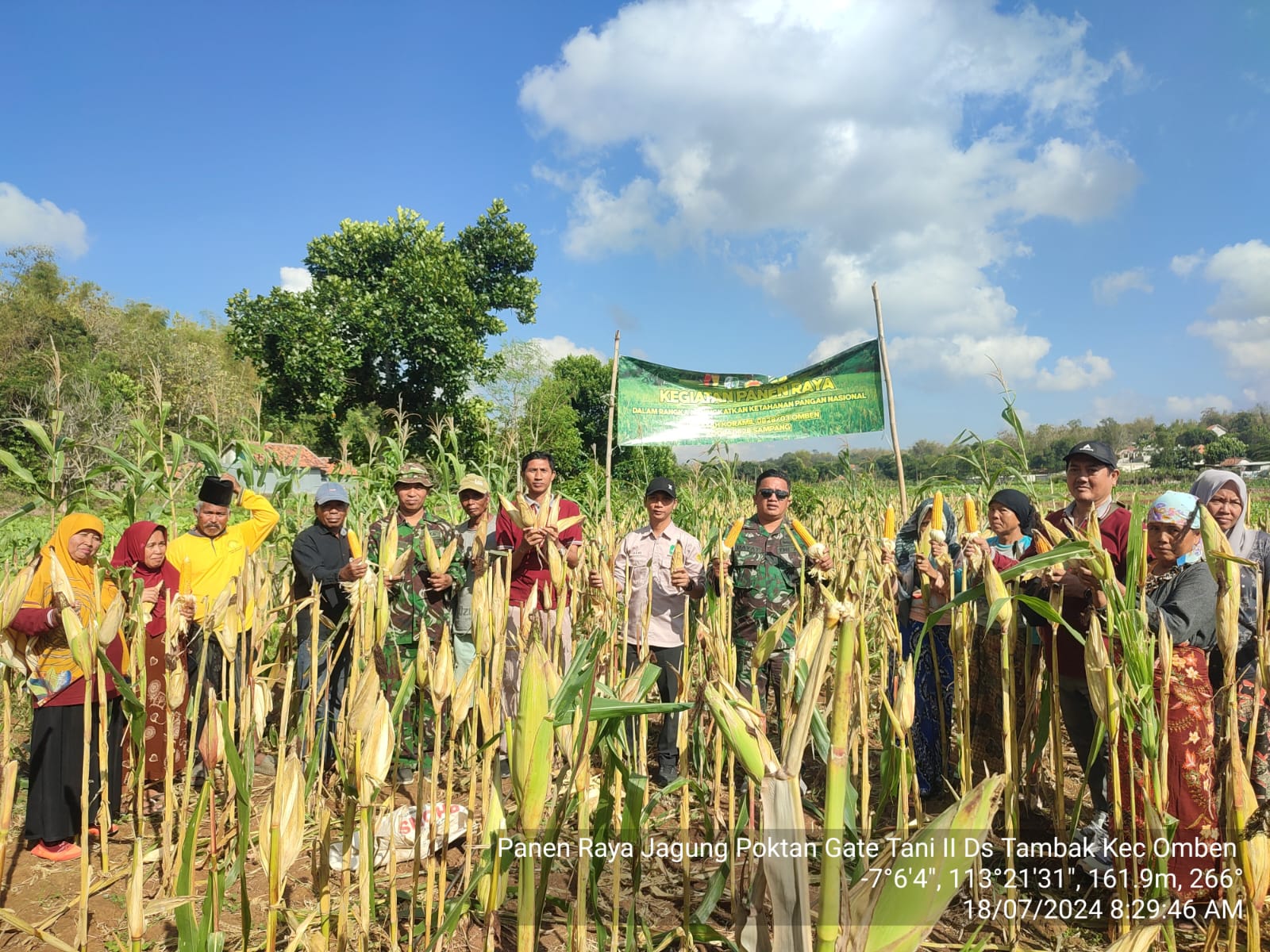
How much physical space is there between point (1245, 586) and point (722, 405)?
3482 mm

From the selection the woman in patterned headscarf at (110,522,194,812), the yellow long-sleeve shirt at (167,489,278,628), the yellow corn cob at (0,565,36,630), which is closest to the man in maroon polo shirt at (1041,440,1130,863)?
the yellow corn cob at (0,565,36,630)

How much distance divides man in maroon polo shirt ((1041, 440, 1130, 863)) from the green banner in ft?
8.51

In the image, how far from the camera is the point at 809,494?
10359mm

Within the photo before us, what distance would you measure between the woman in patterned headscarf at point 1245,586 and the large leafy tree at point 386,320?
1415 centimetres

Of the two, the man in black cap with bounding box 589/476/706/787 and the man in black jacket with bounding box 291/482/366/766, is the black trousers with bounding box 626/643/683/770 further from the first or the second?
the man in black jacket with bounding box 291/482/366/766

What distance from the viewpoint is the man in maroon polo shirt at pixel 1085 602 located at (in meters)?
2.33

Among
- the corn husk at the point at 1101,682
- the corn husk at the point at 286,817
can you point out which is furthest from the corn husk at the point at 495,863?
the corn husk at the point at 1101,682

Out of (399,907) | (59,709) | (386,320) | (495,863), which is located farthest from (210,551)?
(386,320)

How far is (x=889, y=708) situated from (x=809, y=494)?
29.9 ft

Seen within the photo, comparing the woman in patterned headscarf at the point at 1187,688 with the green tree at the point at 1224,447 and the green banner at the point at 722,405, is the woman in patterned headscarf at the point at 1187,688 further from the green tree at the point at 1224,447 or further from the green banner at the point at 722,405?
the green tree at the point at 1224,447

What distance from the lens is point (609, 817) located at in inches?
61.0

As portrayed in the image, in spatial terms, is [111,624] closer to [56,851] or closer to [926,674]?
[56,851]

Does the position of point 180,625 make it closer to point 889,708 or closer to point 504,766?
point 504,766

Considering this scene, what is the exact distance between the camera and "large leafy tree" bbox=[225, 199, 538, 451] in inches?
619
